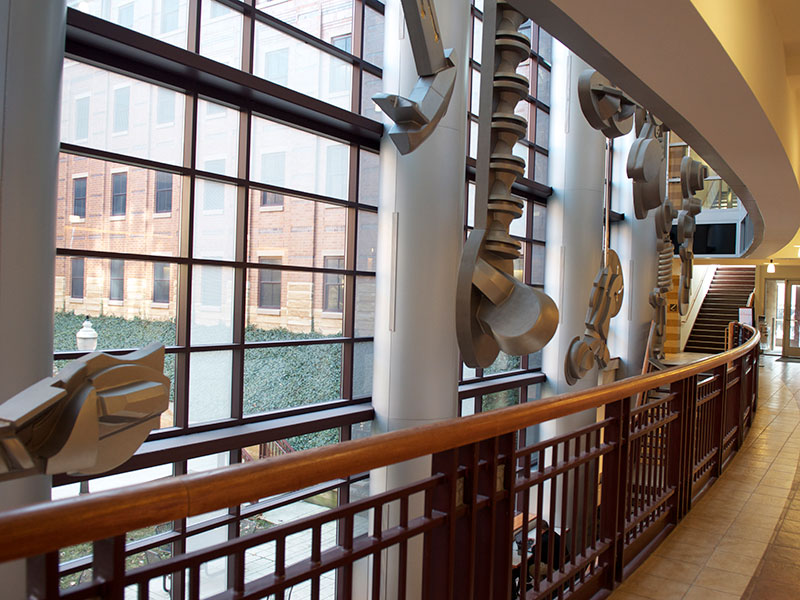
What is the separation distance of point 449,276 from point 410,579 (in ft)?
9.66

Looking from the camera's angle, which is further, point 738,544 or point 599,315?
point 599,315

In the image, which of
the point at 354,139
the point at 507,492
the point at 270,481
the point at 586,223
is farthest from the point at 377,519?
the point at 586,223

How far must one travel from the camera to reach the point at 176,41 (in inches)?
198

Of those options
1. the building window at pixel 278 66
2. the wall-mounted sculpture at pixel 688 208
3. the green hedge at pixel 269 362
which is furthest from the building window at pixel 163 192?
the wall-mounted sculpture at pixel 688 208

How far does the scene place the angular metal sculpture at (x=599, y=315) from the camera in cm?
448

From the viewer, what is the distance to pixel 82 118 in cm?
452

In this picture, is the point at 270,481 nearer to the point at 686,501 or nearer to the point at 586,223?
the point at 686,501

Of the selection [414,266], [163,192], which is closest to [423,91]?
[163,192]

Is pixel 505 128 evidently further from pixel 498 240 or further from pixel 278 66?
pixel 278 66

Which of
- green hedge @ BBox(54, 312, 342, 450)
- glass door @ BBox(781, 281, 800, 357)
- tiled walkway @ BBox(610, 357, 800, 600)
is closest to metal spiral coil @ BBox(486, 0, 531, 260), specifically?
tiled walkway @ BBox(610, 357, 800, 600)

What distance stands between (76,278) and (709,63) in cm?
413

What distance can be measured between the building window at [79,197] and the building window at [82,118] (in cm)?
30

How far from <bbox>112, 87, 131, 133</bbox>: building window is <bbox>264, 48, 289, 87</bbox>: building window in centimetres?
137

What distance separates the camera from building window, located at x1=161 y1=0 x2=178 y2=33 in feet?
16.1
